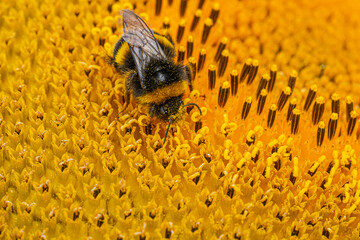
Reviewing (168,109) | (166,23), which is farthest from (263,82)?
(168,109)

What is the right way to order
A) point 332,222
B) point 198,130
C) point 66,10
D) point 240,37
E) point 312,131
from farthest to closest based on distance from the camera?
point 240,37 < point 66,10 < point 312,131 < point 198,130 < point 332,222

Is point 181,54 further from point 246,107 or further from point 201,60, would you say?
point 246,107

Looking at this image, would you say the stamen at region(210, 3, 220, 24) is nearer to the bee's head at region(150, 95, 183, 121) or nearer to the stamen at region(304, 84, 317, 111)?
the stamen at region(304, 84, 317, 111)

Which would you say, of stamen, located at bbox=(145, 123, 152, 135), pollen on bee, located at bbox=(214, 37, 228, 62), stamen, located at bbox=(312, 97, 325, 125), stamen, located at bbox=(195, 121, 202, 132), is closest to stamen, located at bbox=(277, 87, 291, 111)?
stamen, located at bbox=(312, 97, 325, 125)

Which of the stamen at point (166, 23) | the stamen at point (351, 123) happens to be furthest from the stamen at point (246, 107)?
the stamen at point (166, 23)

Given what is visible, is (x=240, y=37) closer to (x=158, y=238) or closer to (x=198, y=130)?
(x=198, y=130)

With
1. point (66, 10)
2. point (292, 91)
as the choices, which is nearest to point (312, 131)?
point (292, 91)
